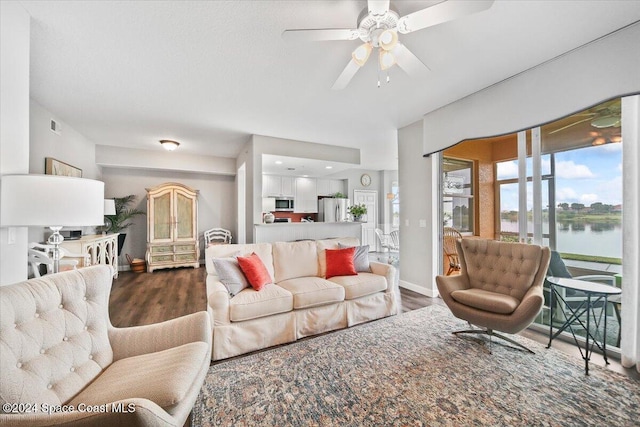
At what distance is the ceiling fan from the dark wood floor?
2.82 m

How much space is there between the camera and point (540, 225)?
2.78 m

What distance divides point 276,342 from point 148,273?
171 inches

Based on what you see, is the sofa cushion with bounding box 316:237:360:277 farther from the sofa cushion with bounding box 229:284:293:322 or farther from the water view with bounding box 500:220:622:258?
the water view with bounding box 500:220:622:258

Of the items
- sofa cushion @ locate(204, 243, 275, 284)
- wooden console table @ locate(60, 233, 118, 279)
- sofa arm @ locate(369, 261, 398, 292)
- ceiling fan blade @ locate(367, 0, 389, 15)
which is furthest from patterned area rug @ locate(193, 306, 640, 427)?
wooden console table @ locate(60, 233, 118, 279)

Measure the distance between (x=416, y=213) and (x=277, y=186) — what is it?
4.12 meters

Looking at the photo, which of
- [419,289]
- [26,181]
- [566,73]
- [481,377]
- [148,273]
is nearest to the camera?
[26,181]

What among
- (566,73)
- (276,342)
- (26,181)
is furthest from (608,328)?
(26,181)

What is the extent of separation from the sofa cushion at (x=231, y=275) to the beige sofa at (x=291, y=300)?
0.06m

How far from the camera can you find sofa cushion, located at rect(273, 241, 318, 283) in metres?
3.03

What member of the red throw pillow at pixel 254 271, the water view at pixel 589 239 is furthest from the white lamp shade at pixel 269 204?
the water view at pixel 589 239

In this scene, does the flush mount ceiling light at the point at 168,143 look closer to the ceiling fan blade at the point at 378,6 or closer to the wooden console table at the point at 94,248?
the wooden console table at the point at 94,248

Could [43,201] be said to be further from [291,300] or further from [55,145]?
[55,145]

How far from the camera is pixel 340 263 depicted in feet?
10.2

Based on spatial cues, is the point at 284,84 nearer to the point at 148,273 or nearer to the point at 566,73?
the point at 566,73
